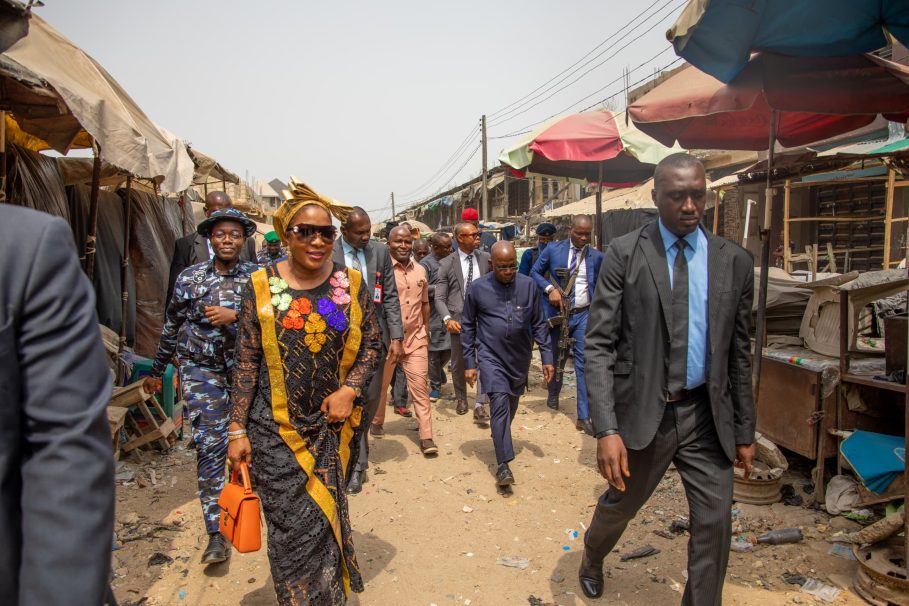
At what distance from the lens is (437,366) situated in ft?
26.8

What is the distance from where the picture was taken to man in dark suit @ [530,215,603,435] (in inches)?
261

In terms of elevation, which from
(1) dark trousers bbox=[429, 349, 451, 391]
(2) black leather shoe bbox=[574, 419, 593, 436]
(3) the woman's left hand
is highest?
(3) the woman's left hand

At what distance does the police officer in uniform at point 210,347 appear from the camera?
3.86m

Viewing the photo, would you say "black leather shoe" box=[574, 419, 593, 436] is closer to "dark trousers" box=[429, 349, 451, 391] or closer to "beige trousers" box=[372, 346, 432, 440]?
"beige trousers" box=[372, 346, 432, 440]

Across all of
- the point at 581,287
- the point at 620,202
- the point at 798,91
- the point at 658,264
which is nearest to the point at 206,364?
the point at 658,264

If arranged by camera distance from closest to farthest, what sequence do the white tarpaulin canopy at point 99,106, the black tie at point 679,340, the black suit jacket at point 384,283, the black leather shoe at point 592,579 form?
the black tie at point 679,340 < the black leather shoe at point 592,579 < the white tarpaulin canopy at point 99,106 < the black suit jacket at point 384,283

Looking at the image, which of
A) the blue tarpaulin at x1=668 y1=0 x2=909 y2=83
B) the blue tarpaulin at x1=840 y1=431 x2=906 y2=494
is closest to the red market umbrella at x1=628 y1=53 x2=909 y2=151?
the blue tarpaulin at x1=668 y1=0 x2=909 y2=83

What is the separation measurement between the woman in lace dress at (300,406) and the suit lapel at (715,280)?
1.68 m

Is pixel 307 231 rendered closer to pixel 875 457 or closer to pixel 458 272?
pixel 875 457

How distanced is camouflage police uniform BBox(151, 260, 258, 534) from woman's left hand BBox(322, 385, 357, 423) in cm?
130

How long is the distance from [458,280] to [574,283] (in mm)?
Answer: 1605

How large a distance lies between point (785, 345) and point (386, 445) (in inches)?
151

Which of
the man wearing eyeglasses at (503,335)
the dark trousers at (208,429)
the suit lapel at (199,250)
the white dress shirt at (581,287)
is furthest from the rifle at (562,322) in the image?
the dark trousers at (208,429)

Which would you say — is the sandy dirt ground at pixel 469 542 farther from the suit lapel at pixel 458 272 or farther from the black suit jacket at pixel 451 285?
the suit lapel at pixel 458 272
